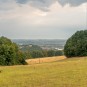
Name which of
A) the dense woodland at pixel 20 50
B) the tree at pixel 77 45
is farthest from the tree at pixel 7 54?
the tree at pixel 77 45

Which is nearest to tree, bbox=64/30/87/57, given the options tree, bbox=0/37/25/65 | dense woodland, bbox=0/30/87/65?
dense woodland, bbox=0/30/87/65

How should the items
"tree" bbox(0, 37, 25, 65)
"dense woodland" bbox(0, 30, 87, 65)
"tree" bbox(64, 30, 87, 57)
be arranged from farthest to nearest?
"tree" bbox(64, 30, 87, 57) → "dense woodland" bbox(0, 30, 87, 65) → "tree" bbox(0, 37, 25, 65)

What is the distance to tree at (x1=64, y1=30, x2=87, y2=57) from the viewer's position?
90.9 metres

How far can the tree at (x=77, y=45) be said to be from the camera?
90938 mm

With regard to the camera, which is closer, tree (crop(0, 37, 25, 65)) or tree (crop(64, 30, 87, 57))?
tree (crop(0, 37, 25, 65))

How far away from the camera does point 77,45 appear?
91.9m

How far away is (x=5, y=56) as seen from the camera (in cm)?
7875

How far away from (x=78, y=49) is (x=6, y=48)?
78.7ft

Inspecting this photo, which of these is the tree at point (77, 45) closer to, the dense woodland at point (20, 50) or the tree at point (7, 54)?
the dense woodland at point (20, 50)

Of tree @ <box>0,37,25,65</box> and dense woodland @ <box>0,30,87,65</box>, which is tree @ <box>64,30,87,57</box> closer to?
dense woodland @ <box>0,30,87,65</box>

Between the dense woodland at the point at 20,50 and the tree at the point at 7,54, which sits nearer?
the tree at the point at 7,54

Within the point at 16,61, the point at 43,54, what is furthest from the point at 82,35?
the point at 43,54

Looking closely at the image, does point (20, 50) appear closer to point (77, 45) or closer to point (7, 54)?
point (7, 54)

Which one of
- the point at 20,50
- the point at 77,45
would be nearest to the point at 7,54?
the point at 20,50
